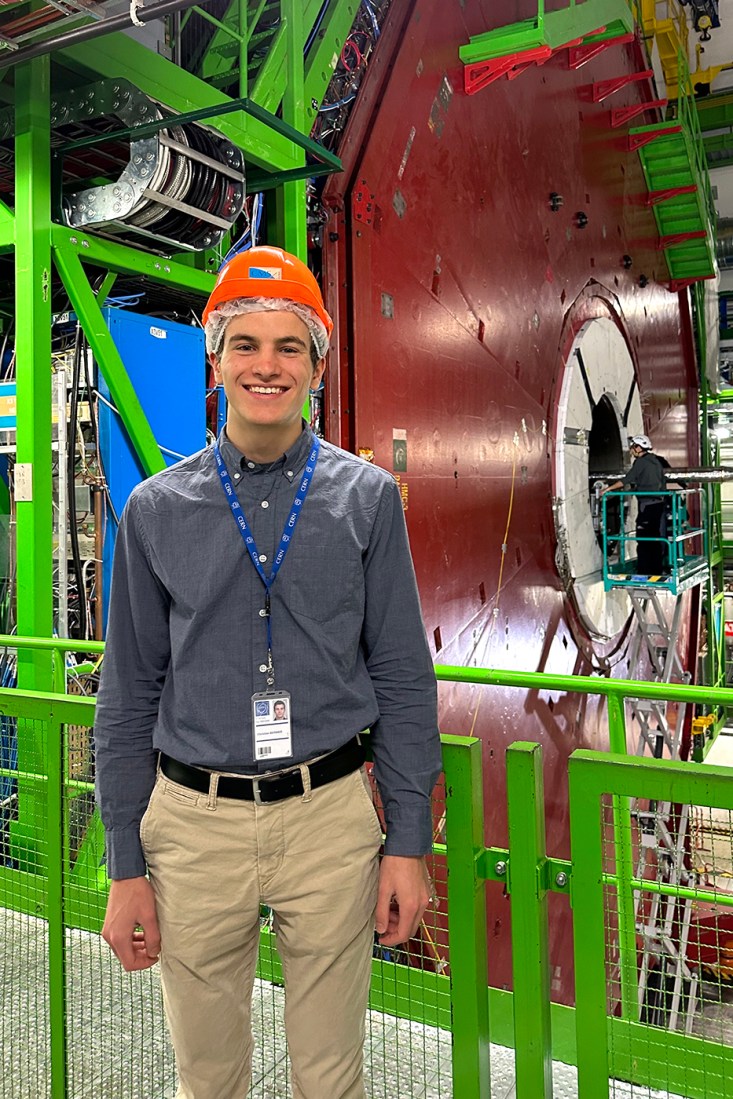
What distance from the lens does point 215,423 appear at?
17.0 ft

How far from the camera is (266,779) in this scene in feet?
4.98

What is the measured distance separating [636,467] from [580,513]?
80 centimetres

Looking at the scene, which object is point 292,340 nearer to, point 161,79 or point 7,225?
point 7,225

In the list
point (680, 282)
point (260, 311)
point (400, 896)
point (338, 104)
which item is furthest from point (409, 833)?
point (680, 282)

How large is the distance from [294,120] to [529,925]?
403 cm

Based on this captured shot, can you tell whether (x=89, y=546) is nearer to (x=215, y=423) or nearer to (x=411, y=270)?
(x=215, y=423)

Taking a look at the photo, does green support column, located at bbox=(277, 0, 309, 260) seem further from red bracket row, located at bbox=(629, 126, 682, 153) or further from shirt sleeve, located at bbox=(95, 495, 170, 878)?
red bracket row, located at bbox=(629, 126, 682, 153)

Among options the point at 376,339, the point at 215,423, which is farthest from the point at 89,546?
the point at 376,339

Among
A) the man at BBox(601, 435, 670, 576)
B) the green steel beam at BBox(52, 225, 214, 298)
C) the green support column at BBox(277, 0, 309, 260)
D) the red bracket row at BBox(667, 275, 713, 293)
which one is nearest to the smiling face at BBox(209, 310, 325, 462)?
the green steel beam at BBox(52, 225, 214, 298)

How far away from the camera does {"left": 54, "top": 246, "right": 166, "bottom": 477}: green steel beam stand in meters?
3.66

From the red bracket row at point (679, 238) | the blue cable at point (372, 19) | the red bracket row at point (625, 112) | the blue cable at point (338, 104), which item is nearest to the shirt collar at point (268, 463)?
the blue cable at point (338, 104)

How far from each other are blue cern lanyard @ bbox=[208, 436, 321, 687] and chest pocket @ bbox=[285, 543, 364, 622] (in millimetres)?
21

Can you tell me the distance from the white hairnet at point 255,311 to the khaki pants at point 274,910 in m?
0.80

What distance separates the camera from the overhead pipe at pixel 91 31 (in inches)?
112
